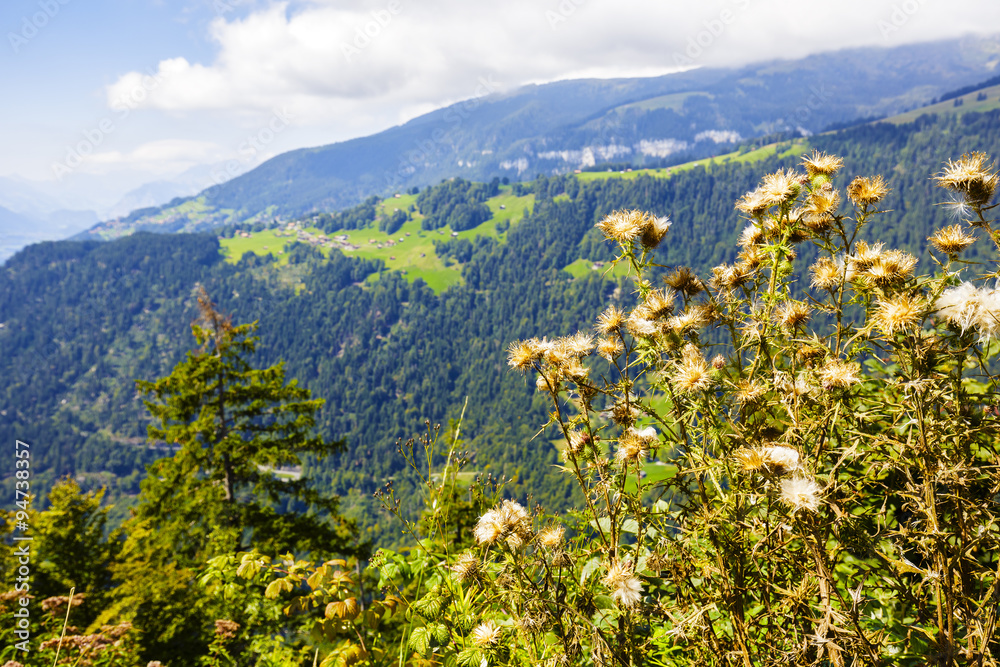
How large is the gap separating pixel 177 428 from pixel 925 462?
52.0ft

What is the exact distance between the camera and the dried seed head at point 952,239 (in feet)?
4.67

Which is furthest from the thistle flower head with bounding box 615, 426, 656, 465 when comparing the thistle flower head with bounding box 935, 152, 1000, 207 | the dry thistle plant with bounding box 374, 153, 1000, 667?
the thistle flower head with bounding box 935, 152, 1000, 207

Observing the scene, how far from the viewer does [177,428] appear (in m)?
13.4

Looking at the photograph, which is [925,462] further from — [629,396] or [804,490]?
[629,396]

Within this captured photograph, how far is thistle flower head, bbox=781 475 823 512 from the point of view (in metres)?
1.05

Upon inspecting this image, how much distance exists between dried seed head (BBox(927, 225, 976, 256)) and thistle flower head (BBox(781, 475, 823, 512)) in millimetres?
865

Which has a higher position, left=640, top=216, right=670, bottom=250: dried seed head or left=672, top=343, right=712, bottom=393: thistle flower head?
left=640, top=216, right=670, bottom=250: dried seed head

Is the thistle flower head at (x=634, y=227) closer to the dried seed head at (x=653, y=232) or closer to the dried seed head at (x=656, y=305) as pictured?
the dried seed head at (x=653, y=232)

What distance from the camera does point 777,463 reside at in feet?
3.66

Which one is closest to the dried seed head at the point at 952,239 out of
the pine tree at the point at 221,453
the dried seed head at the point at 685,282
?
the dried seed head at the point at 685,282

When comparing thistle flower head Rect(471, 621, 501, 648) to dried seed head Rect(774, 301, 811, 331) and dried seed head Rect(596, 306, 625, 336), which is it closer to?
dried seed head Rect(596, 306, 625, 336)

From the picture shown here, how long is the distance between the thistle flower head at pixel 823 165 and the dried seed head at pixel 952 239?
1.33ft

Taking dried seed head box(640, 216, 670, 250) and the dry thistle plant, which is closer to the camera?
the dry thistle plant

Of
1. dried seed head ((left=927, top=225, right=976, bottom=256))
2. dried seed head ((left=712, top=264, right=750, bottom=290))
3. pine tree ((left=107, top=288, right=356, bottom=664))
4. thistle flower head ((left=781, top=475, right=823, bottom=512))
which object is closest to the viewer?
thistle flower head ((left=781, top=475, right=823, bottom=512))
